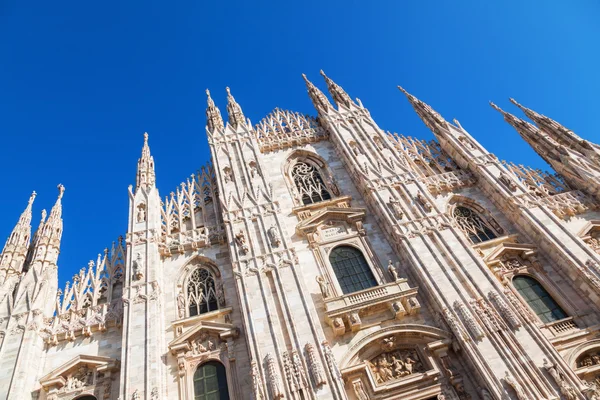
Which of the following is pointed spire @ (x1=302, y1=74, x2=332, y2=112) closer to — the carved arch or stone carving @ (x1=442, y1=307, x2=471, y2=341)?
the carved arch

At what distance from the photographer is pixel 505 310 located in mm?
13297

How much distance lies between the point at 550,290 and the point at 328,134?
41.2 feet

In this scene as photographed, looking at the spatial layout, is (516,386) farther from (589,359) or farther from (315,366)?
(315,366)

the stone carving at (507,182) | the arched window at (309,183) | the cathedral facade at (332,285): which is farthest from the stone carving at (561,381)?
the arched window at (309,183)

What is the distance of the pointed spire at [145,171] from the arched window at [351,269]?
32.4 feet

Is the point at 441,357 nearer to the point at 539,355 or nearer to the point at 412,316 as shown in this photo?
the point at 412,316

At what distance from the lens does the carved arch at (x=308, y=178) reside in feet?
65.2

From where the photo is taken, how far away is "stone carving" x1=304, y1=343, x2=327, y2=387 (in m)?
12.2

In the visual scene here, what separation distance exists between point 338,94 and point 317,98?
130 cm

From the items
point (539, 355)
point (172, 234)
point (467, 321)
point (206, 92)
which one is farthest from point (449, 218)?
point (206, 92)

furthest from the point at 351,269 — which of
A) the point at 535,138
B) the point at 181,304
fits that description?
the point at 535,138

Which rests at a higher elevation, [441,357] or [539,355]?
[441,357]

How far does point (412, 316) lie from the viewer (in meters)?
14.3

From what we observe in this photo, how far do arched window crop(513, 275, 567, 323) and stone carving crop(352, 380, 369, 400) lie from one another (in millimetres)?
6859
